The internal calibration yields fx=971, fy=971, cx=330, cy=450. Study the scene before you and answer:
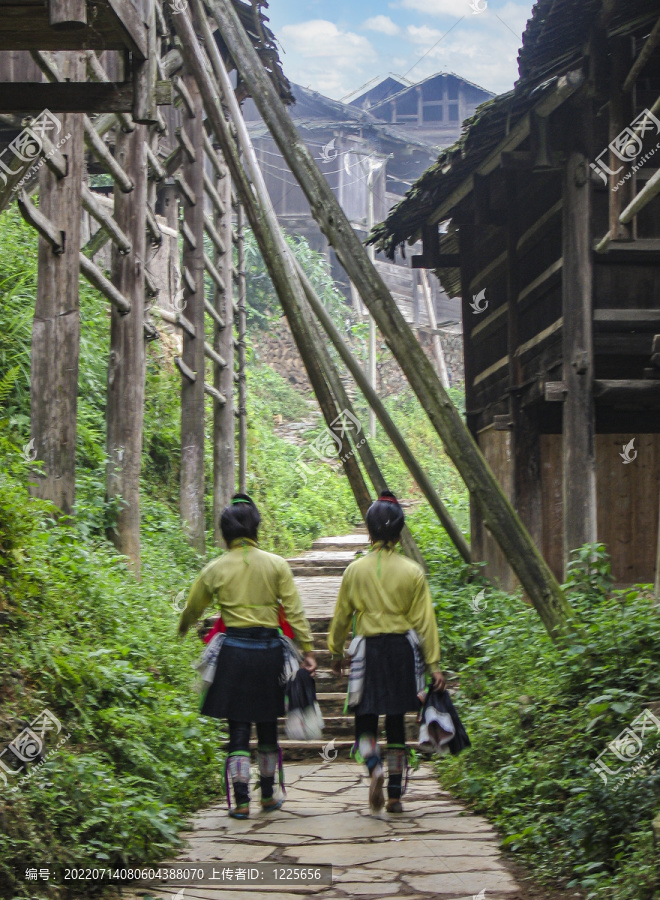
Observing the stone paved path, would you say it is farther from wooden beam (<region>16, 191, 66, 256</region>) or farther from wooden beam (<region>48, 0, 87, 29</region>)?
wooden beam (<region>16, 191, 66, 256</region>)

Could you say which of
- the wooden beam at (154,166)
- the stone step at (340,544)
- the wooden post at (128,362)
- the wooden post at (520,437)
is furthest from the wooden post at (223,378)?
the wooden post at (520,437)

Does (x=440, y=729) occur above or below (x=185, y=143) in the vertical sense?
below

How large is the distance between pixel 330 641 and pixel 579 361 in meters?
3.93

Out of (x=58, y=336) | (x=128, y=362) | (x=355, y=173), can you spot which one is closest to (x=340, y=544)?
(x=128, y=362)

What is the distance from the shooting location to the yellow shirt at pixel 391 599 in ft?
17.9

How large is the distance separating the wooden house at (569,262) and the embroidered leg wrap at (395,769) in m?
3.21

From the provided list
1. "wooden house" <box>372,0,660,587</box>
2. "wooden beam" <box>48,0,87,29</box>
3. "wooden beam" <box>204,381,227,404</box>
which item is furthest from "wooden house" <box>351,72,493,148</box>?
"wooden beam" <box>48,0,87,29</box>

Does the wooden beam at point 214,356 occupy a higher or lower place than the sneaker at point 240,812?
higher

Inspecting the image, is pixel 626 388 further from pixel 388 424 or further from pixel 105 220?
pixel 105 220

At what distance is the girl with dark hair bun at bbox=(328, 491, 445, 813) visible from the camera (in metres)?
5.38

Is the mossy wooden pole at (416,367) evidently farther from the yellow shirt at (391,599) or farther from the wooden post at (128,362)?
the wooden post at (128,362)

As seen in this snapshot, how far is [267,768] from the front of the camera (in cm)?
552

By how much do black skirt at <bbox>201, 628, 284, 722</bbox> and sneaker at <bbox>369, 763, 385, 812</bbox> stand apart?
2.03 ft

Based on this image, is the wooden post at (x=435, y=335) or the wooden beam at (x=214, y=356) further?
the wooden post at (x=435, y=335)
